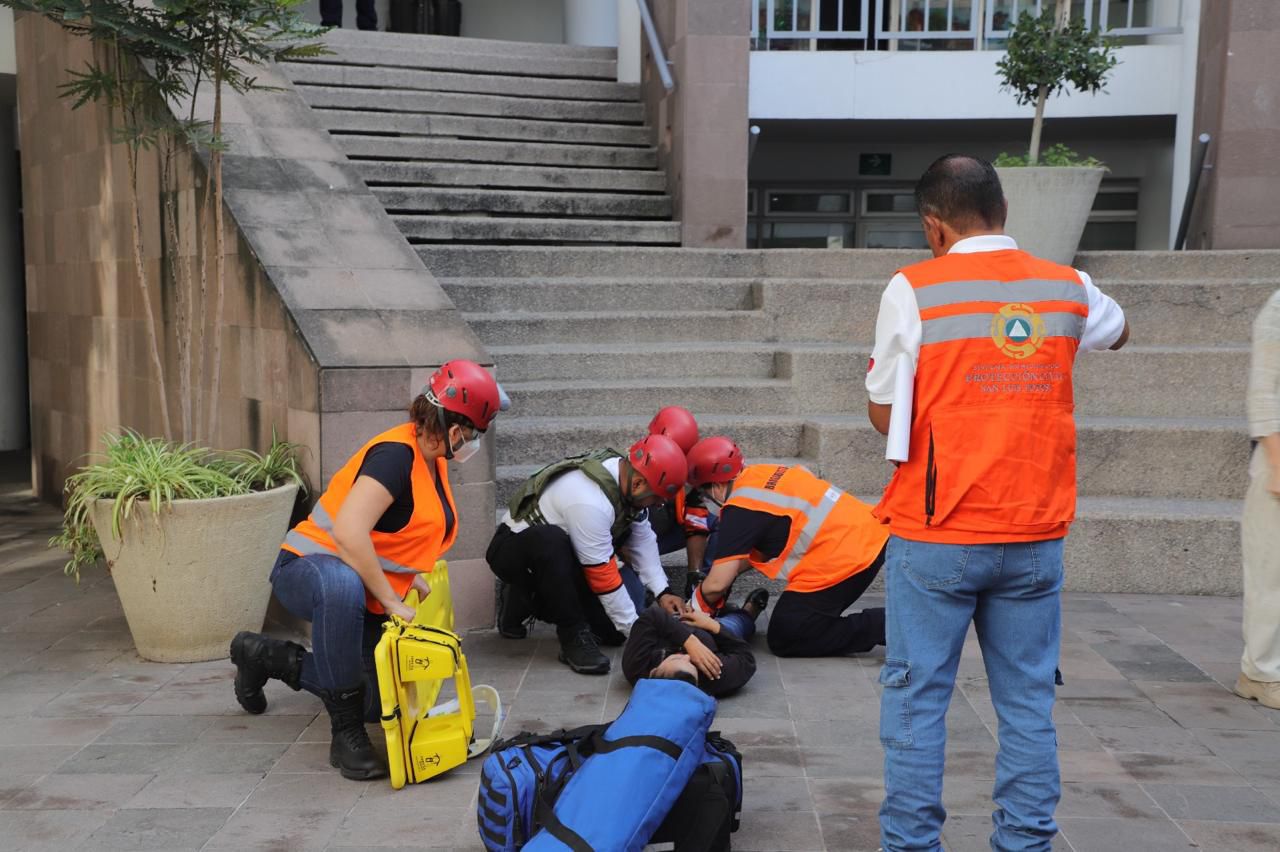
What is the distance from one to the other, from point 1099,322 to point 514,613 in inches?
124

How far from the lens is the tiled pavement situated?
3.67 meters

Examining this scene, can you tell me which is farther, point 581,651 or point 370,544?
point 581,651

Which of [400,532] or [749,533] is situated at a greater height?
[400,532]

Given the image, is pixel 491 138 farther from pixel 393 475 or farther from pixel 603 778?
pixel 603 778

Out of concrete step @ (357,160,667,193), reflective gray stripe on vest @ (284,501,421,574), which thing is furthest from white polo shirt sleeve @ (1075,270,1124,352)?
concrete step @ (357,160,667,193)

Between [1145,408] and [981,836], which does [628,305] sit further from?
[981,836]

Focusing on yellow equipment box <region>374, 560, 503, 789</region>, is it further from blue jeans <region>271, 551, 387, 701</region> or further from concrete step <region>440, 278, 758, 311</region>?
concrete step <region>440, 278, 758, 311</region>

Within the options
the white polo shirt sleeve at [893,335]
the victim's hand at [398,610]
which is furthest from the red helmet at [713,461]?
the white polo shirt sleeve at [893,335]

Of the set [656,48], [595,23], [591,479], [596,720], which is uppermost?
[595,23]

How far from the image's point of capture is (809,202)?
47.0ft

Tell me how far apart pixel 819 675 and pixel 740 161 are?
5.21 metres

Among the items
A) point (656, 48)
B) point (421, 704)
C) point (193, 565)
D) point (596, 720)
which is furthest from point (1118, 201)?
point (421, 704)

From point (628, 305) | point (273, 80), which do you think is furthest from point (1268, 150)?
point (273, 80)

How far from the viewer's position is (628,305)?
27.5 ft
